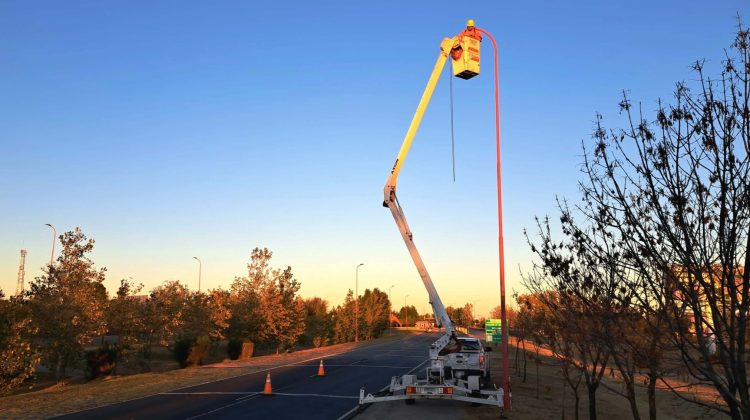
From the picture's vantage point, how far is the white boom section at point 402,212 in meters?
17.4

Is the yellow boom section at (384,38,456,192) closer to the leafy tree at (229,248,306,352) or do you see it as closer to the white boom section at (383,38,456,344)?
the white boom section at (383,38,456,344)

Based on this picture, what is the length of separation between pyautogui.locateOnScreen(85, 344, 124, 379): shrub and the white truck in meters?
16.9

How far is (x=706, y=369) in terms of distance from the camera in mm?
4781

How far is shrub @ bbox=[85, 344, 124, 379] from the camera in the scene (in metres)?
26.6

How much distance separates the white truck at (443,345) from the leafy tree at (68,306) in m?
15.6

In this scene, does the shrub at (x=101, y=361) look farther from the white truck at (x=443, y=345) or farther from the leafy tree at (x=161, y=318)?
the white truck at (x=443, y=345)

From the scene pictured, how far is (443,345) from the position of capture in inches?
677

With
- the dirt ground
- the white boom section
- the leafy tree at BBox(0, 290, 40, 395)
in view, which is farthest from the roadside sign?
the leafy tree at BBox(0, 290, 40, 395)

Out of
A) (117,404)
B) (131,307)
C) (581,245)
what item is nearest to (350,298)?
(131,307)

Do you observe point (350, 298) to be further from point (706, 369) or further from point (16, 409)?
point (706, 369)

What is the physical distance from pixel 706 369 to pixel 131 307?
101 ft

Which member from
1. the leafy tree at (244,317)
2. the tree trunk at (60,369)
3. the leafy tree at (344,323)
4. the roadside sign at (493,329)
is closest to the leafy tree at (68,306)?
the tree trunk at (60,369)

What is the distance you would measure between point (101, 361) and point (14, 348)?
7.28m

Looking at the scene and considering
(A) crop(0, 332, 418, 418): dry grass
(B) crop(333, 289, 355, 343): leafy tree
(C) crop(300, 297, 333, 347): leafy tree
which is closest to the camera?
(A) crop(0, 332, 418, 418): dry grass
